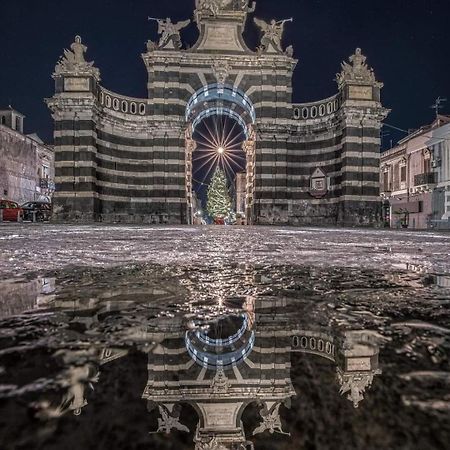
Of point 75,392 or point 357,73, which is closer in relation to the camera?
point 75,392

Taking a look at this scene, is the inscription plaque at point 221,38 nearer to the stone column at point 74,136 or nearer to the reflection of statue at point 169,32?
the reflection of statue at point 169,32

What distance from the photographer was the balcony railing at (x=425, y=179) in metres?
26.1

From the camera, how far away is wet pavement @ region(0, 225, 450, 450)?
57cm

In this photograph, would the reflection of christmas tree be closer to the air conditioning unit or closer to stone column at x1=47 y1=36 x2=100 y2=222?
the air conditioning unit

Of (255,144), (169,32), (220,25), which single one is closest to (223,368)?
(255,144)

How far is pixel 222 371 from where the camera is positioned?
2.85ft

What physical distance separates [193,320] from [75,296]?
631mm

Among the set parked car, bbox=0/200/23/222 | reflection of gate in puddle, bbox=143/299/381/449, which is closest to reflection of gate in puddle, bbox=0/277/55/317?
reflection of gate in puddle, bbox=143/299/381/449

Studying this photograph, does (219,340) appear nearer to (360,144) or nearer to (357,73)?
(360,144)

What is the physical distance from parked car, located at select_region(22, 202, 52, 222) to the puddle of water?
23639 mm

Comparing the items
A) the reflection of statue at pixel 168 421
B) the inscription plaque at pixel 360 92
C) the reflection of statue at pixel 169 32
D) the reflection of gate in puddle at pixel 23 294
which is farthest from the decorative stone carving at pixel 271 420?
the reflection of statue at pixel 169 32

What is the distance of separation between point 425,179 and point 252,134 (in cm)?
1316

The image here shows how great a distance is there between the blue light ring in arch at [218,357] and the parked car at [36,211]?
24.3 meters

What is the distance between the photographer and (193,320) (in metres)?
1.23
